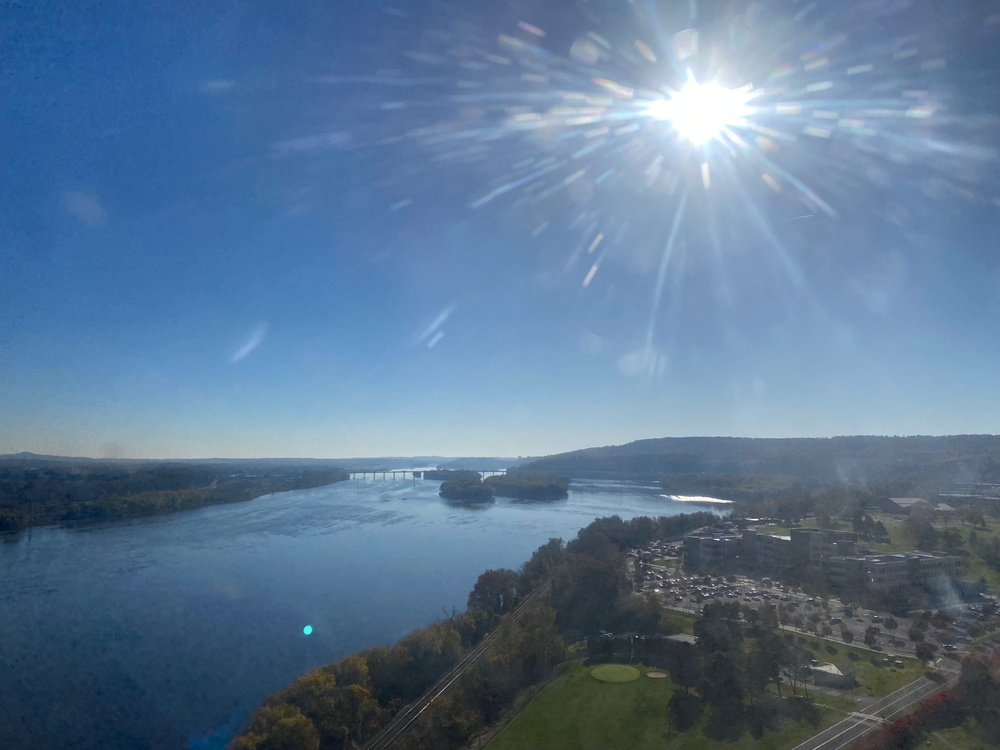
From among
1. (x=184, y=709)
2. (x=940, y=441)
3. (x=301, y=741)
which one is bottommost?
(x=184, y=709)

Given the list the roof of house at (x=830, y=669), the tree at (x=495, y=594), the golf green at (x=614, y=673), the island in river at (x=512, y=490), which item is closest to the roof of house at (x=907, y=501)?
the tree at (x=495, y=594)

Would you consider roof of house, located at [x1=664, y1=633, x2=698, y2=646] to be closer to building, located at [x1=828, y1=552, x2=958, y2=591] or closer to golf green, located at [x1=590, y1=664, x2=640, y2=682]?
golf green, located at [x1=590, y1=664, x2=640, y2=682]

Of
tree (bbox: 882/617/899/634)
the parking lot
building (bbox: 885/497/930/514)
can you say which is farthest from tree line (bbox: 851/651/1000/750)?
building (bbox: 885/497/930/514)

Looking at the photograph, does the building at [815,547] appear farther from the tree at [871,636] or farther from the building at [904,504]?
the building at [904,504]

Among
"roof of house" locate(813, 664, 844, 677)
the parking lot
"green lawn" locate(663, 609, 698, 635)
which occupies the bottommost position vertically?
"green lawn" locate(663, 609, 698, 635)

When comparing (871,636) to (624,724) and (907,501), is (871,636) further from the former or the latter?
(907,501)

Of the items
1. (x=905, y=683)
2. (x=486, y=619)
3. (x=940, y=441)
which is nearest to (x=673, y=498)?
(x=940, y=441)

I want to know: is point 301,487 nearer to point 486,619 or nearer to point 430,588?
point 430,588
